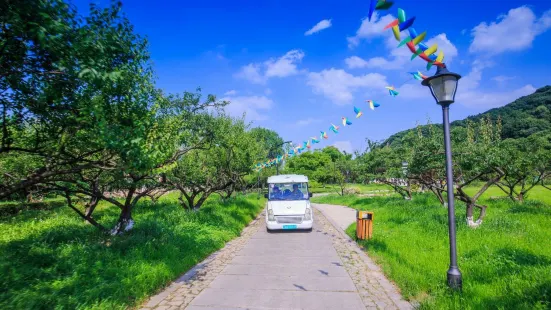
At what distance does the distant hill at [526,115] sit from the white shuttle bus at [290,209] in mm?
33144

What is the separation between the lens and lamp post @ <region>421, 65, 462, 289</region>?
478cm

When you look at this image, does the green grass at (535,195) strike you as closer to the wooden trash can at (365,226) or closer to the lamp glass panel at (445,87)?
the wooden trash can at (365,226)

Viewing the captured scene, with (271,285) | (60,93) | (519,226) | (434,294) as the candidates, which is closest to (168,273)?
(271,285)

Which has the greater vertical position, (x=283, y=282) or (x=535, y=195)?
(x=535, y=195)

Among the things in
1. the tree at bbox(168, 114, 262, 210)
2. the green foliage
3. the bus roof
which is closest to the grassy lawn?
the bus roof

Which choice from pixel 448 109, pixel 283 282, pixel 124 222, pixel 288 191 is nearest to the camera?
pixel 448 109

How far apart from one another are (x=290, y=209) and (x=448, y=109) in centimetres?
778

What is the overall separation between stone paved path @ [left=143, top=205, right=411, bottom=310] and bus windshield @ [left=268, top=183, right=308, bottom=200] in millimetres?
3254

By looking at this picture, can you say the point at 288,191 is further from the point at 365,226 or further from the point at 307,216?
the point at 365,226

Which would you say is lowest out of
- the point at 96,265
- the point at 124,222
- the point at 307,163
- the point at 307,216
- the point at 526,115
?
the point at 96,265

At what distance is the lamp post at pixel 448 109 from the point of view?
4777 mm

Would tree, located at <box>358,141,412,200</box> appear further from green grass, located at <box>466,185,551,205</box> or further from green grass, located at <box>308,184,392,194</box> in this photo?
green grass, located at <box>308,184,392,194</box>

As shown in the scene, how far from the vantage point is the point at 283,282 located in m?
5.95

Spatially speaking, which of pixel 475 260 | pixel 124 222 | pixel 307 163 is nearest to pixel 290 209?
pixel 124 222
